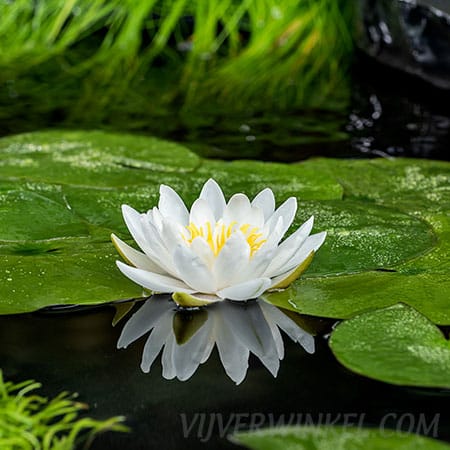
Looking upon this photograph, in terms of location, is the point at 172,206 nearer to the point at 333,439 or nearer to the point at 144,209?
the point at 144,209

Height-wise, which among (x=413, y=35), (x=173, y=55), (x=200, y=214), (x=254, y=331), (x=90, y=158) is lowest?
(x=173, y=55)

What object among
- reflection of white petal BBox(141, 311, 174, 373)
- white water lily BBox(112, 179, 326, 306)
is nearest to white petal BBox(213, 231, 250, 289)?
white water lily BBox(112, 179, 326, 306)

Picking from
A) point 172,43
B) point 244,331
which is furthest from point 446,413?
point 172,43

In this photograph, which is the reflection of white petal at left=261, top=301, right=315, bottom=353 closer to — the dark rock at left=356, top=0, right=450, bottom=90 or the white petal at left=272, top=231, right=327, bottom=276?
the white petal at left=272, top=231, right=327, bottom=276

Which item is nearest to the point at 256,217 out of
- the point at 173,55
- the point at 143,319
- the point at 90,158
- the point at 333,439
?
the point at 143,319

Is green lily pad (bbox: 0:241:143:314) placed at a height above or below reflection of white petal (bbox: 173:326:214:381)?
below

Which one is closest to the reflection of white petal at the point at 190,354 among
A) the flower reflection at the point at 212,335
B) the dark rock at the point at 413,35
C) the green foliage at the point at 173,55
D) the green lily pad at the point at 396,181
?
the flower reflection at the point at 212,335

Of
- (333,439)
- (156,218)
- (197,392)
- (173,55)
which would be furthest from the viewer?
(173,55)

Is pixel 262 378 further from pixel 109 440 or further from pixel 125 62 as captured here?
pixel 125 62
